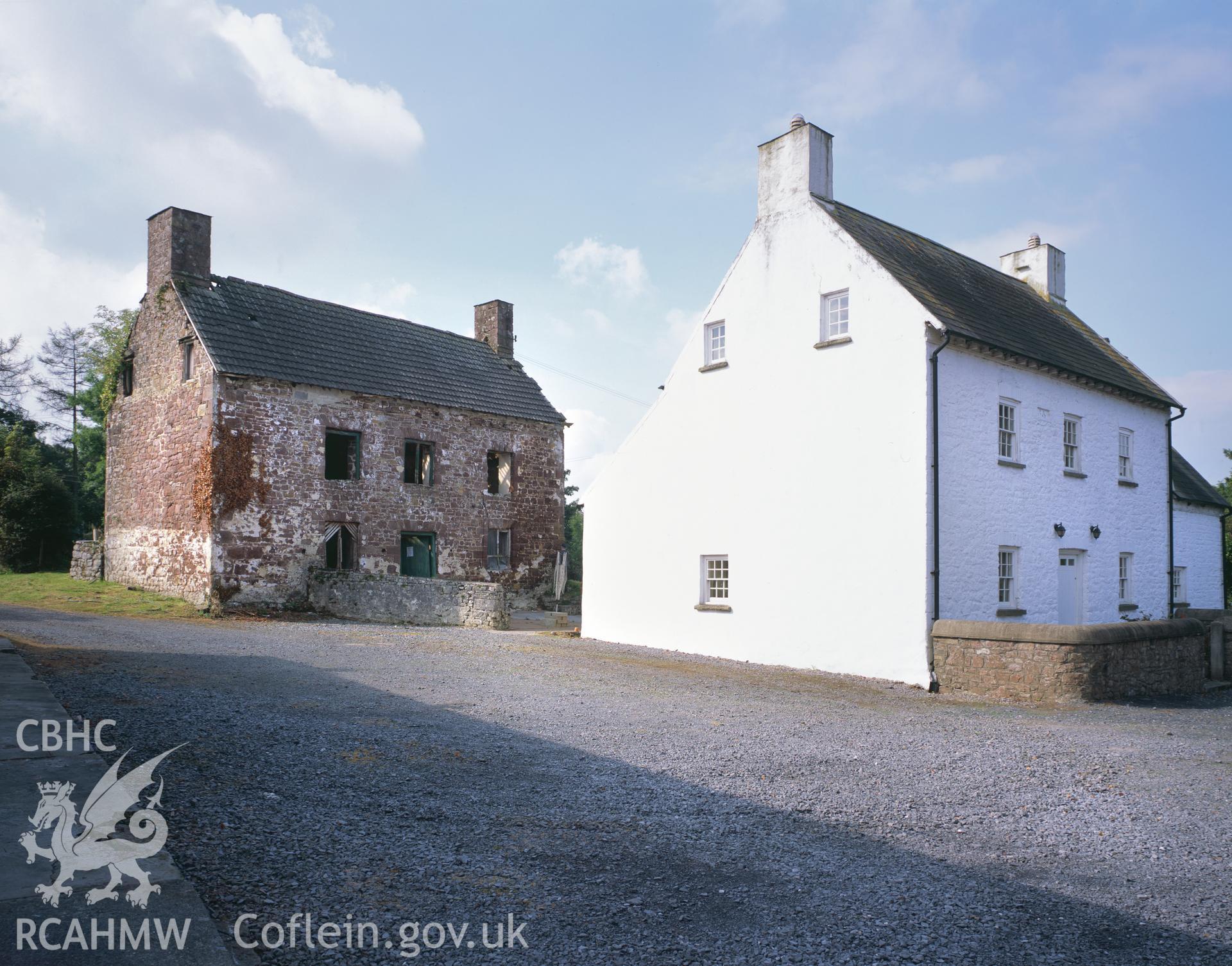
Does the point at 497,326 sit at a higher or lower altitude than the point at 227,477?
higher

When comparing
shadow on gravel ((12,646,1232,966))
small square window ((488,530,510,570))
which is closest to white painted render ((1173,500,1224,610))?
small square window ((488,530,510,570))

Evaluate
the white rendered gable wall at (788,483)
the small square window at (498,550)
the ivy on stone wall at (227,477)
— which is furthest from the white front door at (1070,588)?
the ivy on stone wall at (227,477)

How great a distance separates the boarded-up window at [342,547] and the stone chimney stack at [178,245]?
7780 mm

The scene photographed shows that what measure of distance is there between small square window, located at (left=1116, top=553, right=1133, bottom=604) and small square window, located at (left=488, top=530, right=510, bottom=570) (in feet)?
55.9

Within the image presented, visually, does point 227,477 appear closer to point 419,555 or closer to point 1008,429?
point 419,555

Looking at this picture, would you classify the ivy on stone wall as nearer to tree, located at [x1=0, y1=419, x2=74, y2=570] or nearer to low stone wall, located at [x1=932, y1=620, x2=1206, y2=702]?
Answer: tree, located at [x1=0, y1=419, x2=74, y2=570]

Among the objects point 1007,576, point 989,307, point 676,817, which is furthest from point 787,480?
point 676,817

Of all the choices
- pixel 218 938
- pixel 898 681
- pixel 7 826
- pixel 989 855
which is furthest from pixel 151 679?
pixel 898 681

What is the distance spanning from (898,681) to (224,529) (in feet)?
52.2

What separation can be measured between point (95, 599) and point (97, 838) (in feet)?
66.7

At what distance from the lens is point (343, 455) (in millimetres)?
25203

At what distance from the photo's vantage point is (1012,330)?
719 inches

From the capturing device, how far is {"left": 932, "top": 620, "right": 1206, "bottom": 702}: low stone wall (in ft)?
42.5

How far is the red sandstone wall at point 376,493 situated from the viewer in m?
22.1
